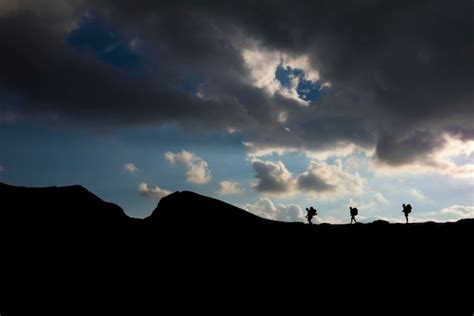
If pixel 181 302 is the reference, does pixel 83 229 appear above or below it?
above

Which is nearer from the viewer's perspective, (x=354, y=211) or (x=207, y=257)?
(x=207, y=257)

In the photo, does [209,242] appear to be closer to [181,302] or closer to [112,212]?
[181,302]

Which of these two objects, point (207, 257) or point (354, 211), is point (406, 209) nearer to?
point (354, 211)

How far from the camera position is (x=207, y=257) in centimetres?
3002

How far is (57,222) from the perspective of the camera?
3006cm

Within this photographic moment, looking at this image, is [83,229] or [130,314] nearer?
[130,314]

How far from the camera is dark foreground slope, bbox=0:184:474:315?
27.8 m

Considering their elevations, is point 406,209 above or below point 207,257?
above

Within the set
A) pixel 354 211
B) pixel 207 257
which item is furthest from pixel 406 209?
pixel 207 257

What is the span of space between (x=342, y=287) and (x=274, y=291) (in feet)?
16.4

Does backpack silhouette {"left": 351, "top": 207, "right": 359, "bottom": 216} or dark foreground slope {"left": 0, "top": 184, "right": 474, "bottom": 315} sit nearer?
dark foreground slope {"left": 0, "top": 184, "right": 474, "bottom": 315}

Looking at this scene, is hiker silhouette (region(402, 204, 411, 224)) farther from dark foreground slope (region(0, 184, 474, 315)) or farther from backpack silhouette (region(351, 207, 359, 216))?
dark foreground slope (region(0, 184, 474, 315))

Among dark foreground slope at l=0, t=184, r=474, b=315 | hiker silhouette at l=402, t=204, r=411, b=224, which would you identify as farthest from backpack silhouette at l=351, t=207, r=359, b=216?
dark foreground slope at l=0, t=184, r=474, b=315

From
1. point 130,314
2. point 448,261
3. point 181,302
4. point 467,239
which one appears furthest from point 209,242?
point 467,239
